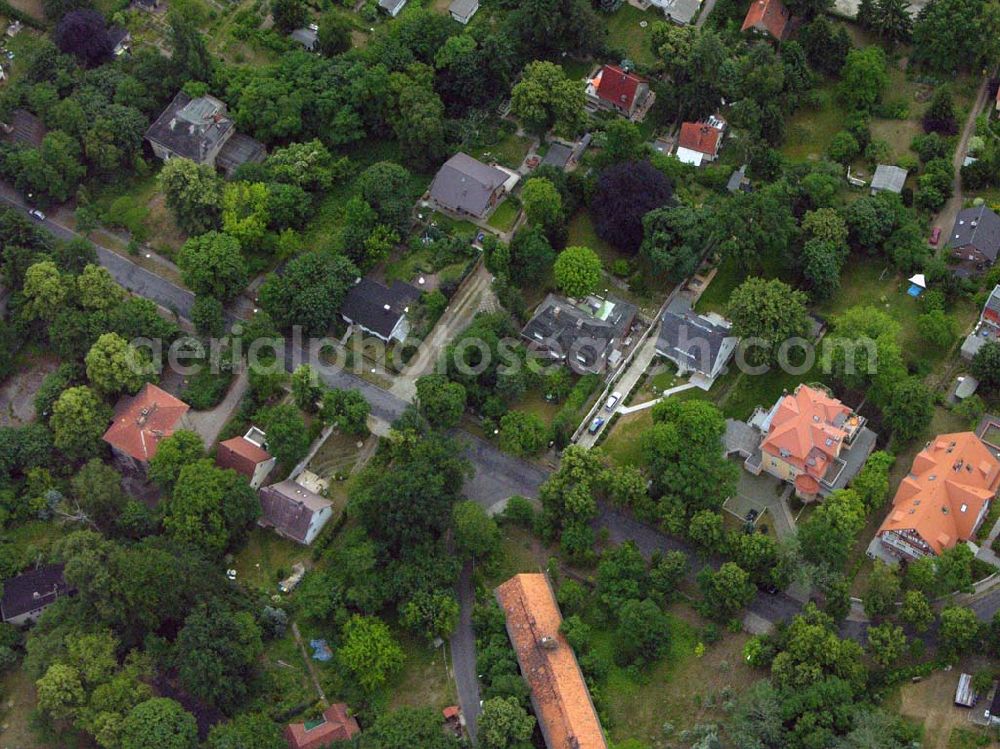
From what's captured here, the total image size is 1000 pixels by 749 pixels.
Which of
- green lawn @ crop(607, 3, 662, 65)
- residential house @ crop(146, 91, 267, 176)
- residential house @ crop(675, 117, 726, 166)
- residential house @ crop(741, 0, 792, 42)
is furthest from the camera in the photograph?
green lawn @ crop(607, 3, 662, 65)

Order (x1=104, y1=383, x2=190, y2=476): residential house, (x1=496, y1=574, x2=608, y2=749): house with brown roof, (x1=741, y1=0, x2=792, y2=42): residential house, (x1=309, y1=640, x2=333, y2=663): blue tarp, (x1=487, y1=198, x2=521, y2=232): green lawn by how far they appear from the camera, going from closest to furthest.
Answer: (x1=496, y1=574, x2=608, y2=749): house with brown roof
(x1=309, y1=640, x2=333, y2=663): blue tarp
(x1=104, y1=383, x2=190, y2=476): residential house
(x1=487, y1=198, x2=521, y2=232): green lawn
(x1=741, y1=0, x2=792, y2=42): residential house

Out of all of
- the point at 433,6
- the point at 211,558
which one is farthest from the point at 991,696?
the point at 433,6

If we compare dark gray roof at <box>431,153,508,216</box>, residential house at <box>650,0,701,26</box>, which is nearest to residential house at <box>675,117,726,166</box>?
residential house at <box>650,0,701,26</box>

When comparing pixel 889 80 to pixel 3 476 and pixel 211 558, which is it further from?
Result: pixel 3 476

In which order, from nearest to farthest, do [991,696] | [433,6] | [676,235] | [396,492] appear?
1. [991,696]
2. [396,492]
3. [676,235]
4. [433,6]

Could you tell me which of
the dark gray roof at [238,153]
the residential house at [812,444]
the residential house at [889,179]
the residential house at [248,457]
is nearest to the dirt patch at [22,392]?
the residential house at [248,457]

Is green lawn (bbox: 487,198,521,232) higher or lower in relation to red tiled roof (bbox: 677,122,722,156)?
lower

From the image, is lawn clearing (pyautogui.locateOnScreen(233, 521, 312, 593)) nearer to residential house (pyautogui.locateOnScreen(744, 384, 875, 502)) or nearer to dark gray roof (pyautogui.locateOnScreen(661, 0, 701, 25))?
residential house (pyautogui.locateOnScreen(744, 384, 875, 502))
